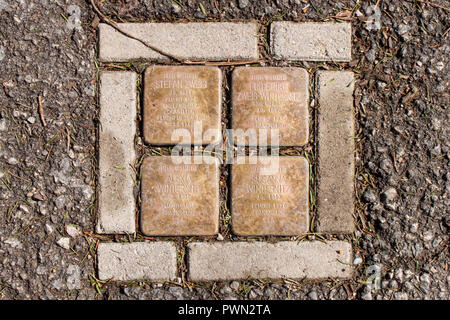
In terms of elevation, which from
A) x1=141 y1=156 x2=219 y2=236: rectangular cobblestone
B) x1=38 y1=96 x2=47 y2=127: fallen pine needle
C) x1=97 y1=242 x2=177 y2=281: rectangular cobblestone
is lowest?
x1=97 y1=242 x2=177 y2=281: rectangular cobblestone

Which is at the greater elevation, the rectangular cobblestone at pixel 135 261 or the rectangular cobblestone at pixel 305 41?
the rectangular cobblestone at pixel 305 41

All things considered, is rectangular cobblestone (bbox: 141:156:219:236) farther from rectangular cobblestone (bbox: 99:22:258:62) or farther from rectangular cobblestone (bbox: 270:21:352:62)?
rectangular cobblestone (bbox: 270:21:352:62)

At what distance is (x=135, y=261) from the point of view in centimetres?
227

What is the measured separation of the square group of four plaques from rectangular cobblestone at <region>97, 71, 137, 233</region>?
0.33 feet

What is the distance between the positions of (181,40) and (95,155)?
0.95m

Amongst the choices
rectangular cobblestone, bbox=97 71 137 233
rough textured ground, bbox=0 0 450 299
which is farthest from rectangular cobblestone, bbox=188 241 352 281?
rectangular cobblestone, bbox=97 71 137 233

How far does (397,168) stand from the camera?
2301 mm

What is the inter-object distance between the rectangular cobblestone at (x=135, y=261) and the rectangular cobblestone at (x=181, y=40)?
49.0 inches


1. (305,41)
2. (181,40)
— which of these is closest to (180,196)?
(181,40)

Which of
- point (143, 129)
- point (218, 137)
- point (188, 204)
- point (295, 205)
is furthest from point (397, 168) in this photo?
point (143, 129)

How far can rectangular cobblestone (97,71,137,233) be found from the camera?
2270 millimetres

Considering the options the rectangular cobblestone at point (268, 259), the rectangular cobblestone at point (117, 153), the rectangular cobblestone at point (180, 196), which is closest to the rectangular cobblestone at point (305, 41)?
the rectangular cobblestone at point (180, 196)

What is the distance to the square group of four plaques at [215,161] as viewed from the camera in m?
2.25

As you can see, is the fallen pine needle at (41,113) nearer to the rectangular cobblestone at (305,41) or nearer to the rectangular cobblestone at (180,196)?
the rectangular cobblestone at (180,196)
